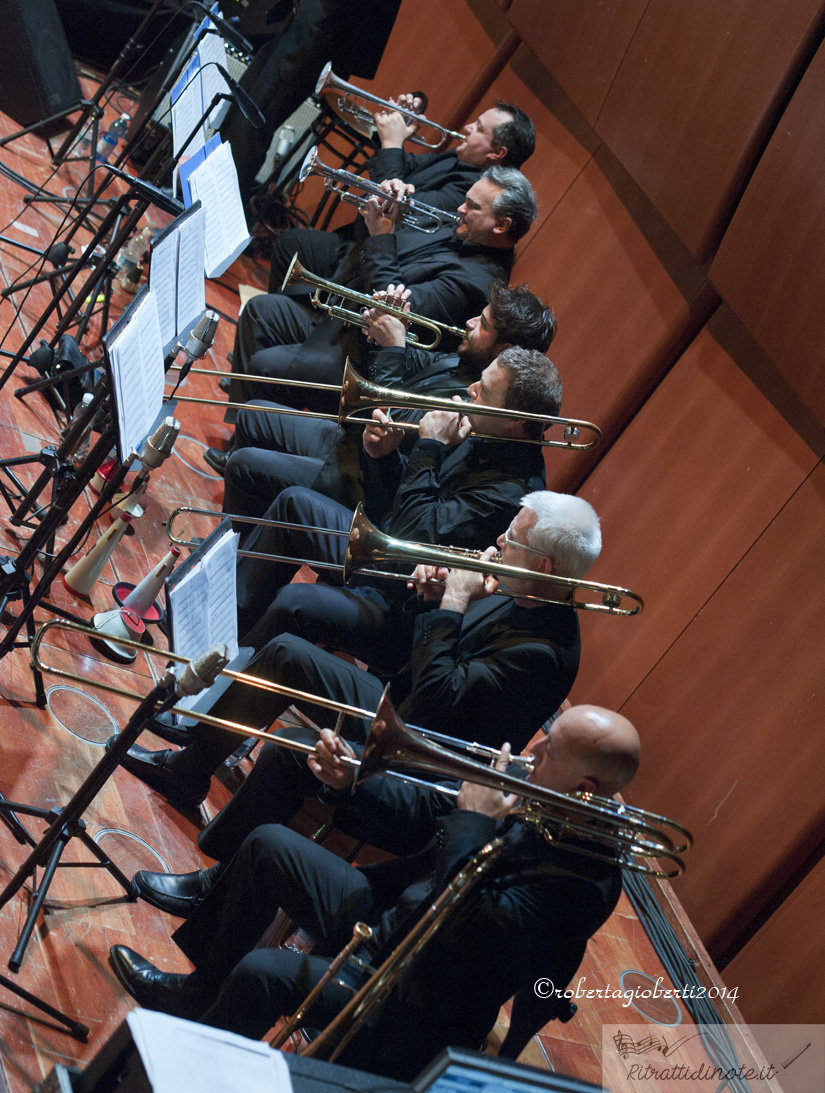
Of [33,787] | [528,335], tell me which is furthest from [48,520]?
[528,335]

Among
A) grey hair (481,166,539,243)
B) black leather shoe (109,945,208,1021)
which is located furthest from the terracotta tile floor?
grey hair (481,166,539,243)

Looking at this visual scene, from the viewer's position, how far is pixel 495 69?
5711 mm

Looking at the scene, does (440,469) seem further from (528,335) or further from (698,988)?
(698,988)

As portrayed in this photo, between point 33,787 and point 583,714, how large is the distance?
1.27 meters

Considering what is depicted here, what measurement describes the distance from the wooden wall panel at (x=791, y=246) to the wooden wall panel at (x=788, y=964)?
1.47 m

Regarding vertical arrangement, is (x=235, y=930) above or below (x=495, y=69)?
below

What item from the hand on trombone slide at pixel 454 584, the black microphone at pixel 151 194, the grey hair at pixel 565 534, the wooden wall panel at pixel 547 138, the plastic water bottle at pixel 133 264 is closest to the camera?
the grey hair at pixel 565 534

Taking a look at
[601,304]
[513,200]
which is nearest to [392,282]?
[513,200]

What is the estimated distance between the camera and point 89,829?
2451mm

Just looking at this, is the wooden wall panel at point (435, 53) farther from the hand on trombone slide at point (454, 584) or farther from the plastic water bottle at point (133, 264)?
the hand on trombone slide at point (454, 584)

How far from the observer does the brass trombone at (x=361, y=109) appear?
4.79 meters

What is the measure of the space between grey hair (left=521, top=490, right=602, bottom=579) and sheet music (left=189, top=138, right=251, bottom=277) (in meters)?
1.17

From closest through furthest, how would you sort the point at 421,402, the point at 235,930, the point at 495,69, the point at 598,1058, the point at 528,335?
the point at 235,930 < the point at 598,1058 < the point at 421,402 < the point at 528,335 < the point at 495,69
